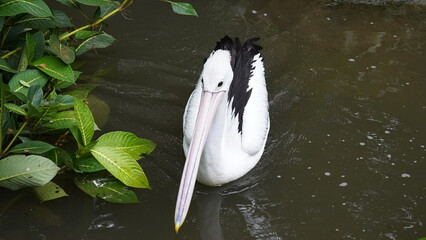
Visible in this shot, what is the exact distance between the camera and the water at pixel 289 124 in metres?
4.12

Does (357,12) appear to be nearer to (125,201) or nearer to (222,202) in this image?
(222,202)

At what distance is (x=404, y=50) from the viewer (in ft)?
19.6

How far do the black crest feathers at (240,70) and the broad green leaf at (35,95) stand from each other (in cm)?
133

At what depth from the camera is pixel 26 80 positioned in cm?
436

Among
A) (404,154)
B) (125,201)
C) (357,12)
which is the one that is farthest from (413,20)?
(125,201)

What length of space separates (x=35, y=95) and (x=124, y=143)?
667 mm

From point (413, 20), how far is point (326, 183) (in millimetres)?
2655

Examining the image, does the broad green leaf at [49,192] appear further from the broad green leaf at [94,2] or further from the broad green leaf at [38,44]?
the broad green leaf at [94,2]

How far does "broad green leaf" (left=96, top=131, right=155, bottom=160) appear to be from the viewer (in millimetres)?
4270

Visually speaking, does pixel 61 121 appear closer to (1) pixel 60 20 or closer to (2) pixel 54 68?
(2) pixel 54 68

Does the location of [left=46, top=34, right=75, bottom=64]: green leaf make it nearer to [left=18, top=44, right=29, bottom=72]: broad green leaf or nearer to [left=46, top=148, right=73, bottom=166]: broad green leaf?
[left=18, top=44, right=29, bottom=72]: broad green leaf

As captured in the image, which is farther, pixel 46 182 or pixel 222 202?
pixel 222 202

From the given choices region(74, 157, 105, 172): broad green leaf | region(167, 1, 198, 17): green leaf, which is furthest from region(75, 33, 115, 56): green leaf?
region(74, 157, 105, 172): broad green leaf

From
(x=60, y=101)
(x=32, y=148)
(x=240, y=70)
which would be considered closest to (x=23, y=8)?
(x=60, y=101)
